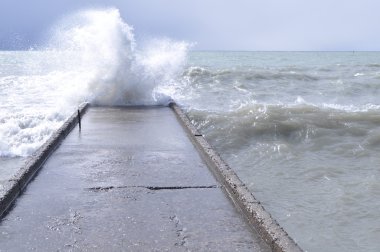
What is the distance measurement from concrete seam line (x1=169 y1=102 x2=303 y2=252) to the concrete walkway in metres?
0.08

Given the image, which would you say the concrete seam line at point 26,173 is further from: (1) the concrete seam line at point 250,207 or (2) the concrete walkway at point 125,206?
(1) the concrete seam line at point 250,207

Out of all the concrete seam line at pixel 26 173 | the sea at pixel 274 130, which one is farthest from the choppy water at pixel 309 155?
the concrete seam line at pixel 26 173

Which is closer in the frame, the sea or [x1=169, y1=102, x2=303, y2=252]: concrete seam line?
[x1=169, y1=102, x2=303, y2=252]: concrete seam line

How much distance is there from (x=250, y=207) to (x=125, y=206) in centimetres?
111

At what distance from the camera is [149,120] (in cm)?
938

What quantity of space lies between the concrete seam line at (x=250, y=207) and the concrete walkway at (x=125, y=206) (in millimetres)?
76

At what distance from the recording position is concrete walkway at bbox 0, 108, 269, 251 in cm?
338

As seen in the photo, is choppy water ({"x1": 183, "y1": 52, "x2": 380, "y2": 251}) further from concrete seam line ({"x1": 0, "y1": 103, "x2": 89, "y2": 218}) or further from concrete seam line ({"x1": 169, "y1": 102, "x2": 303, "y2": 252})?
concrete seam line ({"x1": 0, "y1": 103, "x2": 89, "y2": 218})

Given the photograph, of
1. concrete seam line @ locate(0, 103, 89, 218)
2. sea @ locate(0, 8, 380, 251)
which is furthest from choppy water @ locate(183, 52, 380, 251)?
concrete seam line @ locate(0, 103, 89, 218)

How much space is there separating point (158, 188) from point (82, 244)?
55.3 inches

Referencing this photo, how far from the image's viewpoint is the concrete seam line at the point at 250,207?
10.8 ft

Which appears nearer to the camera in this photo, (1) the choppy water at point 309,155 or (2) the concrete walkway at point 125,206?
(2) the concrete walkway at point 125,206

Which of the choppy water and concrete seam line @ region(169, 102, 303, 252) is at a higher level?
concrete seam line @ region(169, 102, 303, 252)

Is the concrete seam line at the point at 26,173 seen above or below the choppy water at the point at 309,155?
above
